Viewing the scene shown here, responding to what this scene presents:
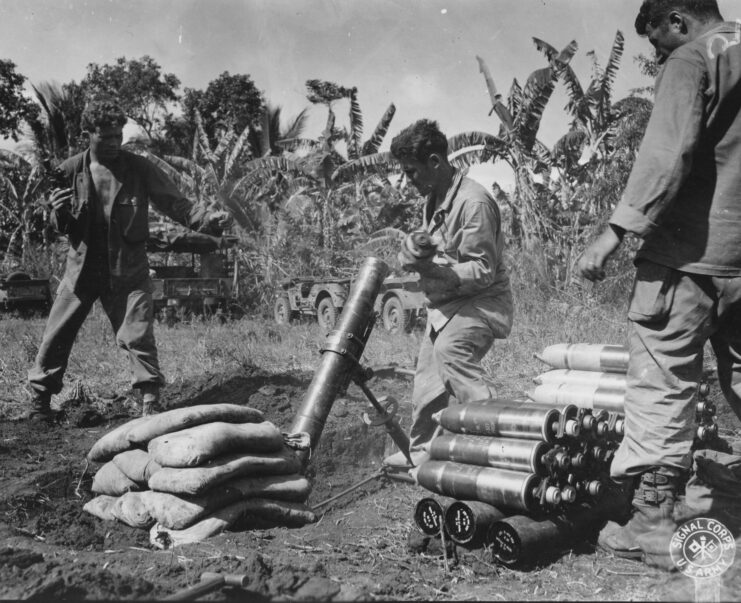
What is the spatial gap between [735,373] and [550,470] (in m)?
0.82

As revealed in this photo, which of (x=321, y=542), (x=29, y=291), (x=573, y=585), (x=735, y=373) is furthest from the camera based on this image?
(x=29, y=291)

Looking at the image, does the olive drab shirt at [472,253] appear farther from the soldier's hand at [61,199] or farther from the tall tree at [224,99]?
the tall tree at [224,99]

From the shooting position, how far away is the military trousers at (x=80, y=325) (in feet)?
17.4

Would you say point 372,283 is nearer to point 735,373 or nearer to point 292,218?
point 735,373

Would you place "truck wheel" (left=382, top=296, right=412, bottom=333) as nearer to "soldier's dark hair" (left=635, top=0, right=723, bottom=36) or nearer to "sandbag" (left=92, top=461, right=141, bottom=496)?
"sandbag" (left=92, top=461, right=141, bottom=496)

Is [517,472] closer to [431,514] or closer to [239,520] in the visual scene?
[431,514]

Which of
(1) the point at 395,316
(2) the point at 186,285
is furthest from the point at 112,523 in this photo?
(2) the point at 186,285

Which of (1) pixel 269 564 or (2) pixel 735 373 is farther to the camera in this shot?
(2) pixel 735 373

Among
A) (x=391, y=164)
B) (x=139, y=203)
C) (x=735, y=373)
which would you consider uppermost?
(x=391, y=164)

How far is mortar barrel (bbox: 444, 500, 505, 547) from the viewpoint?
8.84 feet

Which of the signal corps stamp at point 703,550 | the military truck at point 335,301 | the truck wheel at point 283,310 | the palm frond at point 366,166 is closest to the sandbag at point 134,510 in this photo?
the signal corps stamp at point 703,550

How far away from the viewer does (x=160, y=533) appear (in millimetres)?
3148

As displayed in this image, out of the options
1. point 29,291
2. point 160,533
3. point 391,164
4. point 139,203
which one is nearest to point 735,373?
point 160,533

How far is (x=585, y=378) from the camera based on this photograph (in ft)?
12.5
